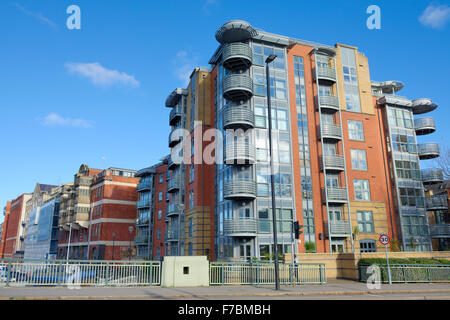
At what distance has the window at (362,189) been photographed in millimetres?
33438

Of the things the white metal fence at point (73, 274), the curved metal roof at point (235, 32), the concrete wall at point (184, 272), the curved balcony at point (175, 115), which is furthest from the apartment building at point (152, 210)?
the concrete wall at point (184, 272)

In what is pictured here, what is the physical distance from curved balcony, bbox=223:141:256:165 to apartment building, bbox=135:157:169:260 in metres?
23.2

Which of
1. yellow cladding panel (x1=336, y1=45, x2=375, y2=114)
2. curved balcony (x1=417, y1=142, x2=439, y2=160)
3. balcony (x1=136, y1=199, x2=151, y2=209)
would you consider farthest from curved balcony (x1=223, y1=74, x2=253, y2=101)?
balcony (x1=136, y1=199, x2=151, y2=209)

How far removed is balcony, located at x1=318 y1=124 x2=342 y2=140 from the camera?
108ft

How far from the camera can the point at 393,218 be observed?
112 ft

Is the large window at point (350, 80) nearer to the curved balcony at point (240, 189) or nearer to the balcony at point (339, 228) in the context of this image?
the balcony at point (339, 228)

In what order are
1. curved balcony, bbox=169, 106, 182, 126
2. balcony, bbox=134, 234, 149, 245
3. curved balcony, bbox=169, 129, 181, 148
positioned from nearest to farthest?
1. curved balcony, bbox=169, 129, 181, 148
2. curved balcony, bbox=169, 106, 182, 126
3. balcony, bbox=134, 234, 149, 245

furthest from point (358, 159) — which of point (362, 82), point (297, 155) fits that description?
point (362, 82)

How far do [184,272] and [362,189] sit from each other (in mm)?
22220

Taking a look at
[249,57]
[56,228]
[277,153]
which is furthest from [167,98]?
[56,228]

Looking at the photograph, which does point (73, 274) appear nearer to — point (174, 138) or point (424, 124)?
point (174, 138)

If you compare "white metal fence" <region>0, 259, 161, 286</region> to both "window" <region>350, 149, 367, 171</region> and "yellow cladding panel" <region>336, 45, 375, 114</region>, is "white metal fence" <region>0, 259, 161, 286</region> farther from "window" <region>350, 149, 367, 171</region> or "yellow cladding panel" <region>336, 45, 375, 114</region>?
"yellow cladding panel" <region>336, 45, 375, 114</region>

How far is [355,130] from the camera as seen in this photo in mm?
35250

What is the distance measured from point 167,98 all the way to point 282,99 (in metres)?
19.0
